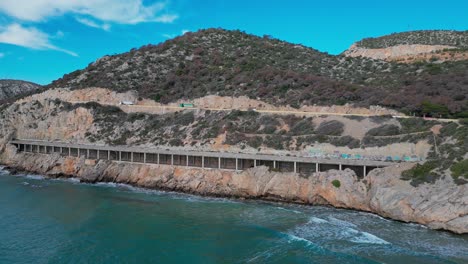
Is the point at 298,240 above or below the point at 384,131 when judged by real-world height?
below

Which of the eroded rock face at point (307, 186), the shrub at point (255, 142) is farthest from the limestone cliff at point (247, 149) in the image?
the shrub at point (255, 142)

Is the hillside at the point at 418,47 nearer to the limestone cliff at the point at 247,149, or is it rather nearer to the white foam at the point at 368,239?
the limestone cliff at the point at 247,149

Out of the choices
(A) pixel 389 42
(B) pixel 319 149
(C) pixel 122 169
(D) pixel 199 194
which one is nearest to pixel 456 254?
(B) pixel 319 149

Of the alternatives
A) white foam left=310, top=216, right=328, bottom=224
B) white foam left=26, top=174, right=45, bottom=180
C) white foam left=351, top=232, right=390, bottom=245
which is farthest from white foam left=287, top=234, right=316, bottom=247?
white foam left=26, top=174, right=45, bottom=180

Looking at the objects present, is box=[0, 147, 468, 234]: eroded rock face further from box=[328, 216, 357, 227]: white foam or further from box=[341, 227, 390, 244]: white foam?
box=[341, 227, 390, 244]: white foam

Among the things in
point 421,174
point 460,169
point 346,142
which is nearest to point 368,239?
point 421,174

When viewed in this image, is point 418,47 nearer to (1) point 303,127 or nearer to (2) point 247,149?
(1) point 303,127
